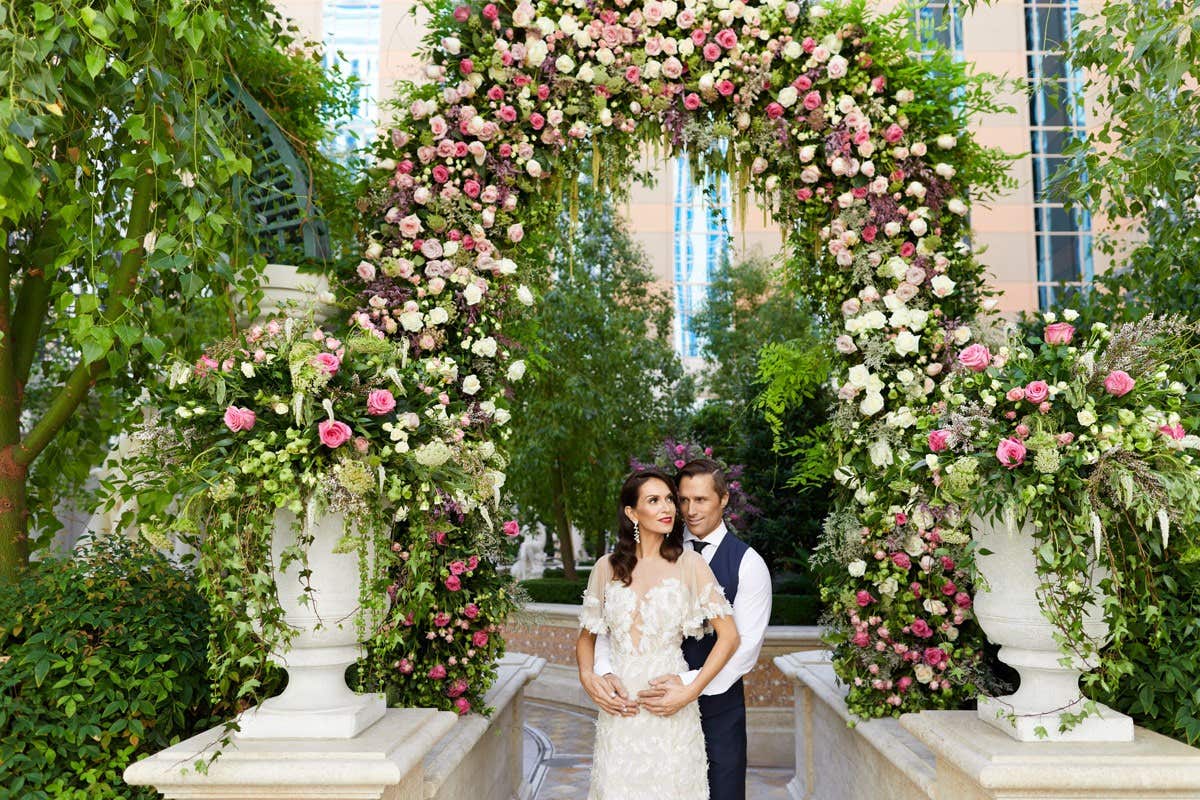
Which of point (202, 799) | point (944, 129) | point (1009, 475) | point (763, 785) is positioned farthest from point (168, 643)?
point (763, 785)

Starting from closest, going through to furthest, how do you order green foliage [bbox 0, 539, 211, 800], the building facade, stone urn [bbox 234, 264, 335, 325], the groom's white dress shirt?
green foliage [bbox 0, 539, 211, 800]
the groom's white dress shirt
stone urn [bbox 234, 264, 335, 325]
the building facade

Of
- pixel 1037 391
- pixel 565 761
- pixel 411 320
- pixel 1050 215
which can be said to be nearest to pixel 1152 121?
pixel 1037 391

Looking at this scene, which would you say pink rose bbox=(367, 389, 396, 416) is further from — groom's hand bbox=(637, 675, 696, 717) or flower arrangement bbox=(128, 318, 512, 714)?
groom's hand bbox=(637, 675, 696, 717)

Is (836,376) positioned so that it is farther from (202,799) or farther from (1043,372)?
(202,799)

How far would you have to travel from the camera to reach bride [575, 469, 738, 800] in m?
3.05

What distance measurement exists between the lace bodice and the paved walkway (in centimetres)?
282

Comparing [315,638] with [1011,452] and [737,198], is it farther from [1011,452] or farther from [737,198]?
[737,198]

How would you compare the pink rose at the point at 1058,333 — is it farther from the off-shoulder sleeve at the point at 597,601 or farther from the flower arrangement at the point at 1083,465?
the off-shoulder sleeve at the point at 597,601

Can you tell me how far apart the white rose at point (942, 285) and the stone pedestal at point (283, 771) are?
2.52 meters

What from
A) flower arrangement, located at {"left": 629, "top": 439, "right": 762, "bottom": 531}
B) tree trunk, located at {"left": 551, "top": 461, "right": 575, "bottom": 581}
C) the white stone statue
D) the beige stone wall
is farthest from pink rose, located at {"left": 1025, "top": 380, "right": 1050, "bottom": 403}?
the beige stone wall

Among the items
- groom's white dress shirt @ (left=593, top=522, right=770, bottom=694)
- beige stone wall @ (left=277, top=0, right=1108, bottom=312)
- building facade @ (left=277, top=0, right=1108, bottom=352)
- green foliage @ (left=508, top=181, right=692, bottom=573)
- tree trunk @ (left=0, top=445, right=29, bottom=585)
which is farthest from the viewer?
beige stone wall @ (left=277, top=0, right=1108, bottom=312)

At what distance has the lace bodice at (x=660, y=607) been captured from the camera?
10.3ft

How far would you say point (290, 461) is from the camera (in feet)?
8.43

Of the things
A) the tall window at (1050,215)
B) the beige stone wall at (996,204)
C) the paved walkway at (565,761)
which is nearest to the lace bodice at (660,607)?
the paved walkway at (565,761)
